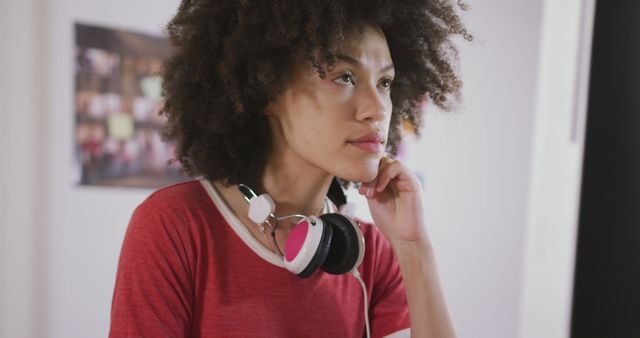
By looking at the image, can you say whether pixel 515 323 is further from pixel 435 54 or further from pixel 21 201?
pixel 21 201

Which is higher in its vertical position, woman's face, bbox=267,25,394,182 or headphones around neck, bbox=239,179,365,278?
woman's face, bbox=267,25,394,182

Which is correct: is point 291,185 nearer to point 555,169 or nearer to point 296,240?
point 296,240

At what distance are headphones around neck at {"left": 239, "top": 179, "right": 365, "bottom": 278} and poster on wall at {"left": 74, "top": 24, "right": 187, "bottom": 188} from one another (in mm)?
986

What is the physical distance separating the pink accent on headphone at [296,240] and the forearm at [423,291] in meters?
0.26

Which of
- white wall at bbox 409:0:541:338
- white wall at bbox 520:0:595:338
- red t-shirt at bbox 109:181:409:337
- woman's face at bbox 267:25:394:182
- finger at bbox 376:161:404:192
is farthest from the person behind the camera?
white wall at bbox 409:0:541:338

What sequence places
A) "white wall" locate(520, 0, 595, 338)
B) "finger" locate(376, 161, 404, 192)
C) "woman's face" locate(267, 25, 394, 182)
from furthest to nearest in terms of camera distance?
"white wall" locate(520, 0, 595, 338) → "finger" locate(376, 161, 404, 192) → "woman's face" locate(267, 25, 394, 182)

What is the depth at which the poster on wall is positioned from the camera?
6.23ft

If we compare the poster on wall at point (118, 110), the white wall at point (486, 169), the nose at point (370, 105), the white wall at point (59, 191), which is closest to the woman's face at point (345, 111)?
the nose at point (370, 105)

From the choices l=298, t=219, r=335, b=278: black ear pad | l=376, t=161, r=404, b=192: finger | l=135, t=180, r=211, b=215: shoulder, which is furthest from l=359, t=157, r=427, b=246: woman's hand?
l=135, t=180, r=211, b=215: shoulder

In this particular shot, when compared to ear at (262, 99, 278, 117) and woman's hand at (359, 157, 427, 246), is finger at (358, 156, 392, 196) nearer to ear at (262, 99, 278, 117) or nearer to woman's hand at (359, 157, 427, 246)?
woman's hand at (359, 157, 427, 246)

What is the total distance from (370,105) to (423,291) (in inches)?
14.6

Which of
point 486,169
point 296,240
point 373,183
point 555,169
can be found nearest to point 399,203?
point 373,183

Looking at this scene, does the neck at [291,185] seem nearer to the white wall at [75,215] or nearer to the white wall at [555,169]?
the white wall at [555,169]

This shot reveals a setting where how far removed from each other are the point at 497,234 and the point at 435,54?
1.82 m
